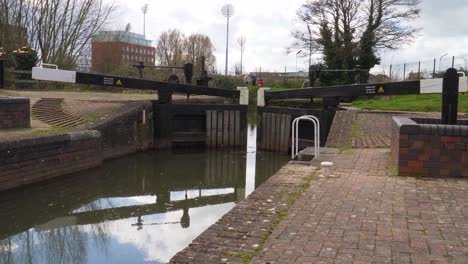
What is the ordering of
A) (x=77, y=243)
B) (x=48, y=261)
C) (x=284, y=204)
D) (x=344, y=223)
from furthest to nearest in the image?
(x=77, y=243)
(x=48, y=261)
(x=284, y=204)
(x=344, y=223)

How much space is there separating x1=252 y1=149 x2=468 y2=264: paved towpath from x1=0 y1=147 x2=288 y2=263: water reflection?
7.33 ft

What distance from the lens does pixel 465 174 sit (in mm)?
6184

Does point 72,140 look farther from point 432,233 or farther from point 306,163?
point 432,233

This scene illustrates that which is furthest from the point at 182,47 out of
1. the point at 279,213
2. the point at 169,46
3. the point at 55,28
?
the point at 279,213

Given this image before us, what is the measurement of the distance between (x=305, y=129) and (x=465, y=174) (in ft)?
30.2

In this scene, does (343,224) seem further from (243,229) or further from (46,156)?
(46,156)

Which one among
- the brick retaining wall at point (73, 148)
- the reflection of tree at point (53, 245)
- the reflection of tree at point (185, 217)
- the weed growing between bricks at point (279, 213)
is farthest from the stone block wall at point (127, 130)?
the weed growing between bricks at point (279, 213)

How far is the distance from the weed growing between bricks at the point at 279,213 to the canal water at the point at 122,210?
1.77 m

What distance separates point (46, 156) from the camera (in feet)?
32.7

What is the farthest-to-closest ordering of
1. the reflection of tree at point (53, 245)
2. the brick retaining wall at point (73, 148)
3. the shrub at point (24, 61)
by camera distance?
the shrub at point (24, 61) < the brick retaining wall at point (73, 148) < the reflection of tree at point (53, 245)

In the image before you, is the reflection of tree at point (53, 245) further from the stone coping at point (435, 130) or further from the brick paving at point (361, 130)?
the brick paving at point (361, 130)

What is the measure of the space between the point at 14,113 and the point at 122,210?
4216 mm

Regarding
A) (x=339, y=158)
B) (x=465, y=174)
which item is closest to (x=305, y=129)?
(x=339, y=158)

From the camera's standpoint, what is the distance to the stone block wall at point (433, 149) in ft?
20.1
